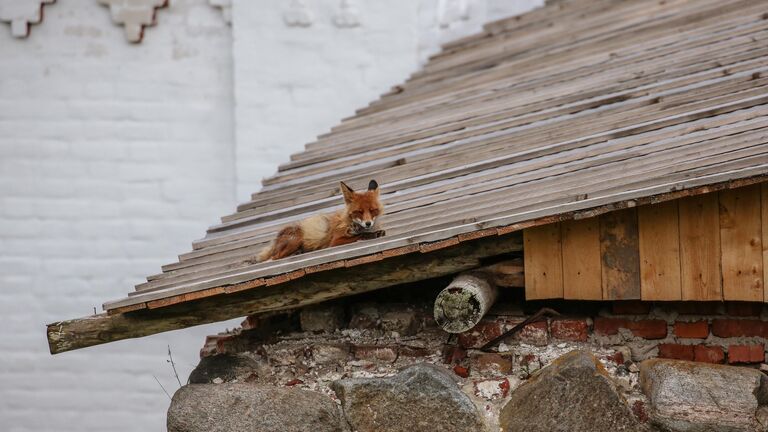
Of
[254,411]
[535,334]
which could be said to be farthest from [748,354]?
[254,411]

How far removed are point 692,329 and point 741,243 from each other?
0.45 metres

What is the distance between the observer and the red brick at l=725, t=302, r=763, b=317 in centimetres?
473

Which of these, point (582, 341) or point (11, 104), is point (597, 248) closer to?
point (582, 341)

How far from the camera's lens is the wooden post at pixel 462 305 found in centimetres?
464

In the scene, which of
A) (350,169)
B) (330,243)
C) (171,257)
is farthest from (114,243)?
(330,243)

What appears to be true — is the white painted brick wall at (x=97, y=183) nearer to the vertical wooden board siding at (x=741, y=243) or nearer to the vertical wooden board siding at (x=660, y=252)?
the vertical wooden board siding at (x=660, y=252)

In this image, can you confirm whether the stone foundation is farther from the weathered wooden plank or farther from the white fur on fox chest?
the weathered wooden plank

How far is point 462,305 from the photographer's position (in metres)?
4.65

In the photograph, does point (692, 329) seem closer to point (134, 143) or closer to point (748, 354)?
point (748, 354)

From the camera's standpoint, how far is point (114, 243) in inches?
360

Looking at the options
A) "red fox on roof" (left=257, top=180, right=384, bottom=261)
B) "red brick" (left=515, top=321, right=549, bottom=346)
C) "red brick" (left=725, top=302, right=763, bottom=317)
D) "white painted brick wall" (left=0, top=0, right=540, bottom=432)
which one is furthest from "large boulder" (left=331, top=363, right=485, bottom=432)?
"white painted brick wall" (left=0, top=0, right=540, bottom=432)

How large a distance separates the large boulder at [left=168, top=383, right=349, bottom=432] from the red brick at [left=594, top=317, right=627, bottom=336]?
123 centimetres

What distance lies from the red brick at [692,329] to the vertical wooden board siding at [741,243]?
0.22 m

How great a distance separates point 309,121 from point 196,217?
125cm
